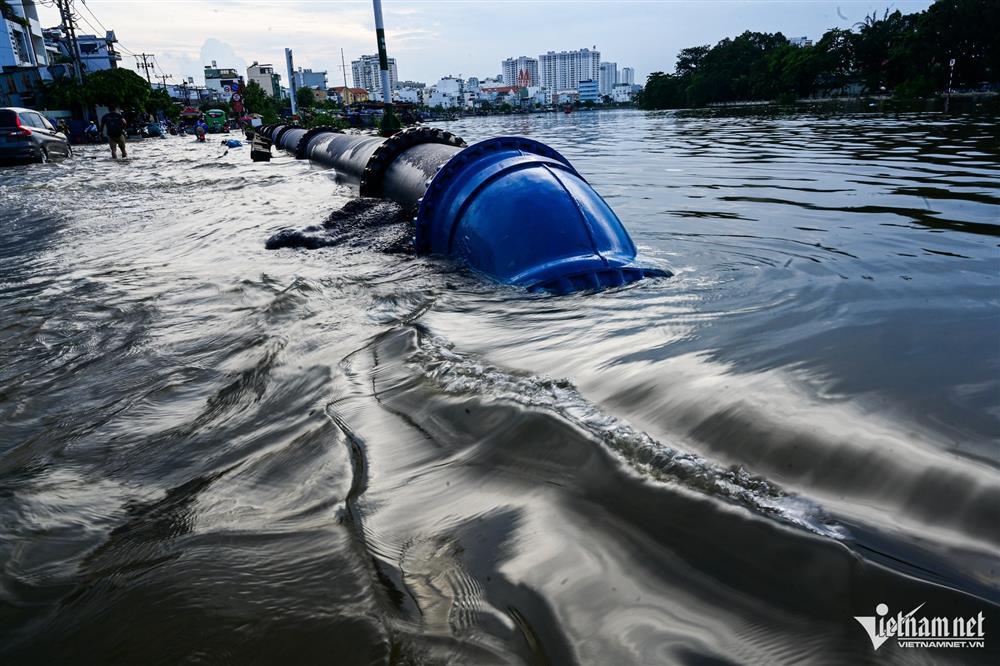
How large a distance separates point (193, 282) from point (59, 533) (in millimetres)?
3474

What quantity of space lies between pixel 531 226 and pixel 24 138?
18.9 metres

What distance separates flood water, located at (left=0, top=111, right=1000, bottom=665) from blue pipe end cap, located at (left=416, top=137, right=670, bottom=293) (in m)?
0.21

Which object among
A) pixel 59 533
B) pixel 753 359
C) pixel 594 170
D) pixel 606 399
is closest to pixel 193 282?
pixel 59 533

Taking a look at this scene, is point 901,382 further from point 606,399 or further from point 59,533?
point 59,533

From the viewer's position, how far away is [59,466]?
2.24 metres

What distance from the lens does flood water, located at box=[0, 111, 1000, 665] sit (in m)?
1.41

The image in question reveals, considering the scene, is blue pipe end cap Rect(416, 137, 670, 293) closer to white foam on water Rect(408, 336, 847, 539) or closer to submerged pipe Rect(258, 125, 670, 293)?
submerged pipe Rect(258, 125, 670, 293)

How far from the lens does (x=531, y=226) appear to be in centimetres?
419

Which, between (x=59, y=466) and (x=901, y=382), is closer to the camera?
(x=59, y=466)

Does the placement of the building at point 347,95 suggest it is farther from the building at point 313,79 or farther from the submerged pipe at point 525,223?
the submerged pipe at point 525,223

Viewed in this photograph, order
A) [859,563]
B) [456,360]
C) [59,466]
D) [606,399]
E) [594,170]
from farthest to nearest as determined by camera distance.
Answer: [594,170] → [456,360] → [606,399] → [59,466] → [859,563]

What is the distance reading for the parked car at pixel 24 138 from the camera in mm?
16312

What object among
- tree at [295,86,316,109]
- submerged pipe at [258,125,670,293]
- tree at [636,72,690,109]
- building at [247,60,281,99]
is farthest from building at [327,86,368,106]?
submerged pipe at [258,125,670,293]

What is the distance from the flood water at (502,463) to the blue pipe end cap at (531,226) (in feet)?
0.68
